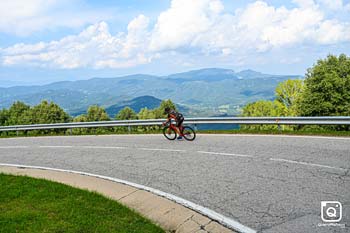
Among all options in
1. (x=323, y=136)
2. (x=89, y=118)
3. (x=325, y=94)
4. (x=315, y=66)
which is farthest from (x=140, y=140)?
(x=89, y=118)

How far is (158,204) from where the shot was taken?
612 centimetres

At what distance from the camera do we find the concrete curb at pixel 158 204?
5016 millimetres

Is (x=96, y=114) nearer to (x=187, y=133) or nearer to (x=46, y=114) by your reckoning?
(x=46, y=114)

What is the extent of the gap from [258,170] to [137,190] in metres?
3.01

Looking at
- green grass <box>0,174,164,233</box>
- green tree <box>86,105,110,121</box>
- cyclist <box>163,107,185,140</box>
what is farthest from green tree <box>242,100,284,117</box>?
green grass <box>0,174,164,233</box>

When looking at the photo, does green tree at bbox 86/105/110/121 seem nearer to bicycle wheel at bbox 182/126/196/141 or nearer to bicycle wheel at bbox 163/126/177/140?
bicycle wheel at bbox 163/126/177/140

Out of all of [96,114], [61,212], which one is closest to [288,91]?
[96,114]

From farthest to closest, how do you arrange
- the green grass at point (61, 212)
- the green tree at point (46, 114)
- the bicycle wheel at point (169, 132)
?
1. the green tree at point (46, 114)
2. the bicycle wheel at point (169, 132)
3. the green grass at point (61, 212)

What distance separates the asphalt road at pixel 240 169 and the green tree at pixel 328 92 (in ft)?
69.7

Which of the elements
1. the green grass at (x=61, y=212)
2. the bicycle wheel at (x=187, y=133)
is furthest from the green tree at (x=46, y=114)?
the green grass at (x=61, y=212)

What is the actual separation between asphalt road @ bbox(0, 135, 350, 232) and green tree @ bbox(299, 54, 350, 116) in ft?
69.7

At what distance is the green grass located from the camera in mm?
4926

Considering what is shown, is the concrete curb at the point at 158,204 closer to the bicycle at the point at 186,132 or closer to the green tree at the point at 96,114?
the bicycle at the point at 186,132

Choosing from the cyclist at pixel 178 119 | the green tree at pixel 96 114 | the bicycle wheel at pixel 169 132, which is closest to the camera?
the cyclist at pixel 178 119
